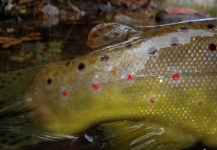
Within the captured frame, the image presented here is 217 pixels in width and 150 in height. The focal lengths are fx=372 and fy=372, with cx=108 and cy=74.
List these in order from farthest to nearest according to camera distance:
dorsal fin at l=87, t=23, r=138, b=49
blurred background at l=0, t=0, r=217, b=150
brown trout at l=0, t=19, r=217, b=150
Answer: blurred background at l=0, t=0, r=217, b=150 → dorsal fin at l=87, t=23, r=138, b=49 → brown trout at l=0, t=19, r=217, b=150

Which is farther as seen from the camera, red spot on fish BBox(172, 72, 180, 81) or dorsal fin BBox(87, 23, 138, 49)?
dorsal fin BBox(87, 23, 138, 49)

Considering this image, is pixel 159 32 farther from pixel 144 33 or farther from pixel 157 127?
pixel 157 127

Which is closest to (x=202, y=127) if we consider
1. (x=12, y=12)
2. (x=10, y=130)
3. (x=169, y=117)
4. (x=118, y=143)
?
(x=169, y=117)

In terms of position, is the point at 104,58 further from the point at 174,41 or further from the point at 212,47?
the point at 212,47

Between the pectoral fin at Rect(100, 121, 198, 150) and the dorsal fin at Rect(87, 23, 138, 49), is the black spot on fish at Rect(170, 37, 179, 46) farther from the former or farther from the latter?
the pectoral fin at Rect(100, 121, 198, 150)

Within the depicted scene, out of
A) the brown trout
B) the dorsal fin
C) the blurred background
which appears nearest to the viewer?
the brown trout

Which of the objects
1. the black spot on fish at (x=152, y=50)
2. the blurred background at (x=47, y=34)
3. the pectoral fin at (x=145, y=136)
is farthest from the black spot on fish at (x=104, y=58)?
the blurred background at (x=47, y=34)

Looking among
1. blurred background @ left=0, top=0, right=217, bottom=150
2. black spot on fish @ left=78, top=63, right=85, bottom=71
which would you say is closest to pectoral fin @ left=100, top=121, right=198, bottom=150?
blurred background @ left=0, top=0, right=217, bottom=150

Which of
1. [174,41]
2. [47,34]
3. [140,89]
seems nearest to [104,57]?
[140,89]
